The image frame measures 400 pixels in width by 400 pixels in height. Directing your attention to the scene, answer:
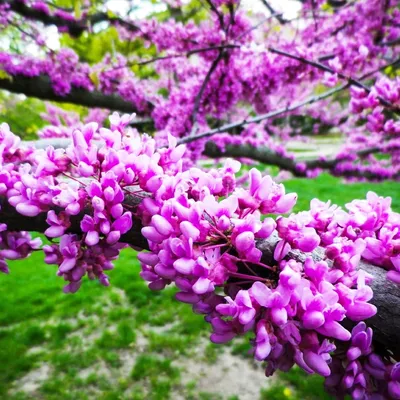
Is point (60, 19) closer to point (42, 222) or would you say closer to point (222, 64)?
point (222, 64)

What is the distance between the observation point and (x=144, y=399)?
3.52 m

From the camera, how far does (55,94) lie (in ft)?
13.5

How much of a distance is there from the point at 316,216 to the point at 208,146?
11.5 ft

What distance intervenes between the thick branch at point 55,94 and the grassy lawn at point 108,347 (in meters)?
2.87

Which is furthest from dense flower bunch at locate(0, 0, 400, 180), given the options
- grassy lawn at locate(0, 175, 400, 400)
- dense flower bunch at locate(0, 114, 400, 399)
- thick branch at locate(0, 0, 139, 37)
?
grassy lawn at locate(0, 175, 400, 400)

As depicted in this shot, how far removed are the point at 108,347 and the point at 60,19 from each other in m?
5.00

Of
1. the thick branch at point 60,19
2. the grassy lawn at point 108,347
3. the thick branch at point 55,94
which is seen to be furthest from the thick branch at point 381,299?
the thick branch at point 60,19

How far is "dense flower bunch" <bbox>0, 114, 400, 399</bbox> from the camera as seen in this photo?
0.79 m

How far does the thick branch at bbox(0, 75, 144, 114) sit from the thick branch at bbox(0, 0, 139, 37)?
3.71 feet

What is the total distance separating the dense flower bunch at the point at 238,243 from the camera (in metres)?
0.79

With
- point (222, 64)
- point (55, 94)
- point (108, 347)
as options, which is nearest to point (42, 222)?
point (222, 64)

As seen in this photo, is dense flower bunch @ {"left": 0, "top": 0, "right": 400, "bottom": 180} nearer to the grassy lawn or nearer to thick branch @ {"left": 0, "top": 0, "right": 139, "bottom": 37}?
thick branch @ {"left": 0, "top": 0, "right": 139, "bottom": 37}

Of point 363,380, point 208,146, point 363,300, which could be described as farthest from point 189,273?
point 208,146

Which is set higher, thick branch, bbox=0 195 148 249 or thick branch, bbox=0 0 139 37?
thick branch, bbox=0 0 139 37
